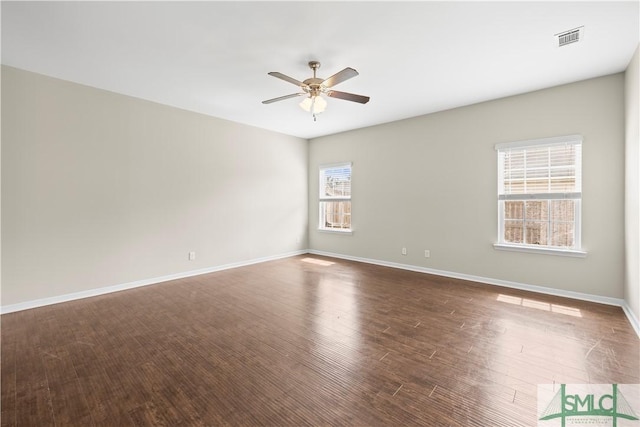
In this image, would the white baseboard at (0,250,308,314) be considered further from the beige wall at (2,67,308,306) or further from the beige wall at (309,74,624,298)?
the beige wall at (309,74,624,298)

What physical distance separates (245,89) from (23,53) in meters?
2.28

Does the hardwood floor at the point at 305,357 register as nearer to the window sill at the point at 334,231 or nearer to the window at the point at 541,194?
the window at the point at 541,194

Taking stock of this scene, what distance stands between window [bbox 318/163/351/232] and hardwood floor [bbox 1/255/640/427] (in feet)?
8.86

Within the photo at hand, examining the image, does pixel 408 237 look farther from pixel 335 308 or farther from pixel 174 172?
pixel 174 172

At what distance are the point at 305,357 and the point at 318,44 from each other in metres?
2.90

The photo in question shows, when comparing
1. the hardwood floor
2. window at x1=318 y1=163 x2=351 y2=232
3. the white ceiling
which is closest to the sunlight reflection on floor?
the hardwood floor

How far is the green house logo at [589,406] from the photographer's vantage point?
160 centimetres

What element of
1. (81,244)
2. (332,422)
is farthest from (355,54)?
(81,244)

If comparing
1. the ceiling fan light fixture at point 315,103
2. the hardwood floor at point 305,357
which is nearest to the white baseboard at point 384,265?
the hardwood floor at point 305,357

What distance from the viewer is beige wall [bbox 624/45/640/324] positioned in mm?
2720

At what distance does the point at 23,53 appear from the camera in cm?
290

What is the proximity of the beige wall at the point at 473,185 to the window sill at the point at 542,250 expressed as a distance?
66 mm

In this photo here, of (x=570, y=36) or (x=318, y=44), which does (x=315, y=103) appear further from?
(x=570, y=36)

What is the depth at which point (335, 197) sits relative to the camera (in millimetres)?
6457
